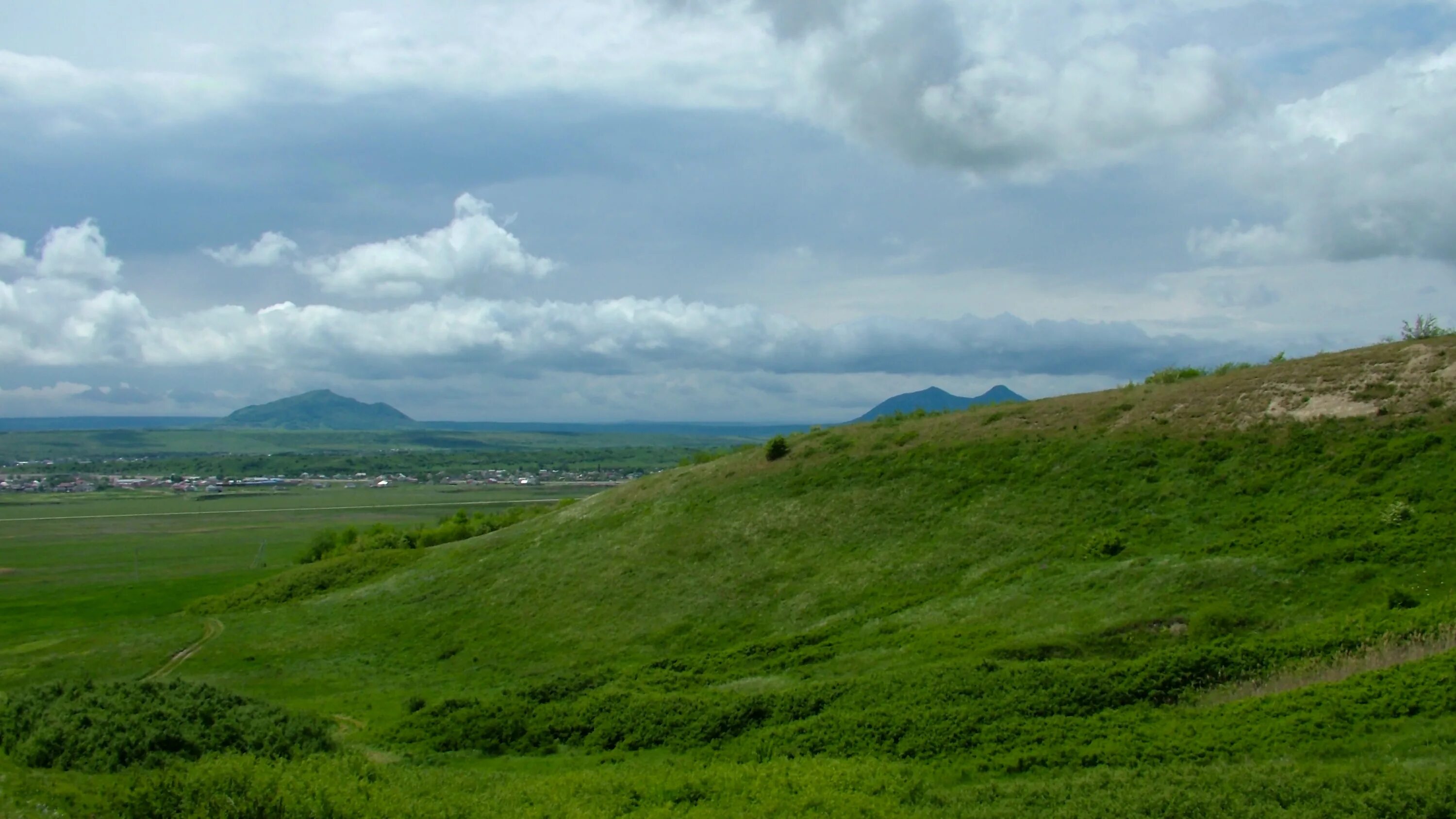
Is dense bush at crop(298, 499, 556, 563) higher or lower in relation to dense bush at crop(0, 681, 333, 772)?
lower

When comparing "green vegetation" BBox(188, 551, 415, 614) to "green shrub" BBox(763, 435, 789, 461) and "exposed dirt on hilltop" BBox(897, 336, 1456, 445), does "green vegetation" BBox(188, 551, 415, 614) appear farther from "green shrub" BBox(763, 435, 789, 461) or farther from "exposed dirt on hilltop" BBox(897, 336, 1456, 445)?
"exposed dirt on hilltop" BBox(897, 336, 1456, 445)

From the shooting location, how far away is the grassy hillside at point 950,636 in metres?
15.2

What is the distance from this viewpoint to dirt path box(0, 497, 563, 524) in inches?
5861

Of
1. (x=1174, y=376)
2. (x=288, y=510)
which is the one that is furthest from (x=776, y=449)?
(x=288, y=510)

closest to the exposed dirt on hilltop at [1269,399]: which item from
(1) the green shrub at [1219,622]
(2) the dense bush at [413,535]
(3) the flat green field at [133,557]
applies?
(1) the green shrub at [1219,622]

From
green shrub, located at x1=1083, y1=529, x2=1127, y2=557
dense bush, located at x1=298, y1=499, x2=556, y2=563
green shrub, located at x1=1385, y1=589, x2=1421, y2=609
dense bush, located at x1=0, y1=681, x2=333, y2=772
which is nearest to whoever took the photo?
dense bush, located at x1=0, y1=681, x2=333, y2=772

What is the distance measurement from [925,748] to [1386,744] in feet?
24.4

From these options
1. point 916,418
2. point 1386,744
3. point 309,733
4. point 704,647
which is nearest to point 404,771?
point 309,733

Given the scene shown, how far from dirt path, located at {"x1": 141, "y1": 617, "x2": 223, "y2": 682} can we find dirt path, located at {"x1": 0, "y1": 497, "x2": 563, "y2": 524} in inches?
4113

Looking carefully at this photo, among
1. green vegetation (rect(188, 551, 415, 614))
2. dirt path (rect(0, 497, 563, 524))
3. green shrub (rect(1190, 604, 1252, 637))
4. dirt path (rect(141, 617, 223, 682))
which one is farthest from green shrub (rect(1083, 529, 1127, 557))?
dirt path (rect(0, 497, 563, 524))

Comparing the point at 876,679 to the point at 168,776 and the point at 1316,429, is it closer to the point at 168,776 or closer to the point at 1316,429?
the point at 168,776

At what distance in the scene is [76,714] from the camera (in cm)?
1811

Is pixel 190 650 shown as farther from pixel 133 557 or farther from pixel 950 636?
pixel 133 557

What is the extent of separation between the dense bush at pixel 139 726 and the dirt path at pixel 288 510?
5196 inches
